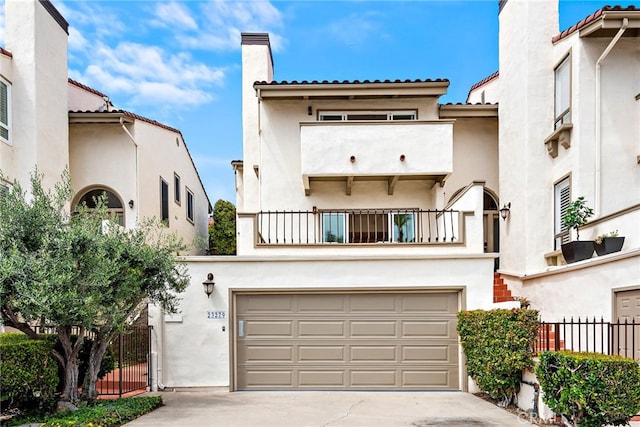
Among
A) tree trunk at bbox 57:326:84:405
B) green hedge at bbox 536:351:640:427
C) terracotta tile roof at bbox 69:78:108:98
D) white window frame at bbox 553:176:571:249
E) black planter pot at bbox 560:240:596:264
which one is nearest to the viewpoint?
green hedge at bbox 536:351:640:427

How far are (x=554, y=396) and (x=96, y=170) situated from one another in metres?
12.6

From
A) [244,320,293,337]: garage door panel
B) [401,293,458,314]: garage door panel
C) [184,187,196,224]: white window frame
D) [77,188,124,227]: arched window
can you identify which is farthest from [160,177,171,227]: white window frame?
[401,293,458,314]: garage door panel

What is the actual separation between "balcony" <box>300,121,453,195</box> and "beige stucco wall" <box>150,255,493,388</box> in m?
2.67

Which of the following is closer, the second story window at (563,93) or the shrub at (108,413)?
the shrub at (108,413)

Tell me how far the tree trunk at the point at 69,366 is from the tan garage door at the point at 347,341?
3.24 m

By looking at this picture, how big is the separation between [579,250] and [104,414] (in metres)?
9.10

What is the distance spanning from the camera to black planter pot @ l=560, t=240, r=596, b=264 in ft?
30.2

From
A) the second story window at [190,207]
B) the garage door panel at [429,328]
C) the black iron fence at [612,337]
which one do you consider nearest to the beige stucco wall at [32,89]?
the second story window at [190,207]

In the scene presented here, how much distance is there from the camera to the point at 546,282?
33.8 feet

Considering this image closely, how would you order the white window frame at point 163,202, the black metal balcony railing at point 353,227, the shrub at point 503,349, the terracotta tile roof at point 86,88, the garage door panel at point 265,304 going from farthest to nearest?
the white window frame at point 163,202, the terracotta tile roof at point 86,88, the black metal balcony railing at point 353,227, the garage door panel at point 265,304, the shrub at point 503,349

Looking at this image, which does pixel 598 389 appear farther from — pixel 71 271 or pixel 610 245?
pixel 71 271

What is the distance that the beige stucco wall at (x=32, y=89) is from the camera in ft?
36.4

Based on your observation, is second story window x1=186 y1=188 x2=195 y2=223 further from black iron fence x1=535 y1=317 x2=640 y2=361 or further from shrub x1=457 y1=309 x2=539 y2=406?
black iron fence x1=535 y1=317 x2=640 y2=361

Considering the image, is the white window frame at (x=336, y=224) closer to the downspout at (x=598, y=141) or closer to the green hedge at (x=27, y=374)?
the downspout at (x=598, y=141)
